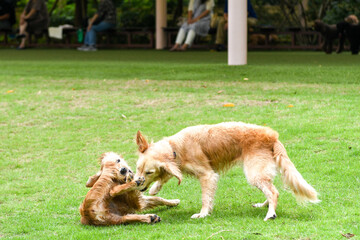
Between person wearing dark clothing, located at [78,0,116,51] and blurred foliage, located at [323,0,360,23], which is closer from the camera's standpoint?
person wearing dark clothing, located at [78,0,116,51]

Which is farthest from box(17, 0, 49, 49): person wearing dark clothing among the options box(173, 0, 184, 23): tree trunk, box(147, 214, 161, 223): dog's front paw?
box(147, 214, 161, 223): dog's front paw

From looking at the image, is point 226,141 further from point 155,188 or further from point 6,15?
point 6,15

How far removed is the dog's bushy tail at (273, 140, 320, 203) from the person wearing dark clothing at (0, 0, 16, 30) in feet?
67.4

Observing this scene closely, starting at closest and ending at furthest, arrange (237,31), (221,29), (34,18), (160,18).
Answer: (237,31)
(221,29)
(160,18)
(34,18)

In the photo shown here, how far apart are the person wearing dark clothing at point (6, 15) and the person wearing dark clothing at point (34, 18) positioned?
134cm

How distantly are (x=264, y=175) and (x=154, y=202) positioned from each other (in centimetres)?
97

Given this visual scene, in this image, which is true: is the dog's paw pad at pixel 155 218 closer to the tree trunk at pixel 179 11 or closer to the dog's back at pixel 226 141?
the dog's back at pixel 226 141

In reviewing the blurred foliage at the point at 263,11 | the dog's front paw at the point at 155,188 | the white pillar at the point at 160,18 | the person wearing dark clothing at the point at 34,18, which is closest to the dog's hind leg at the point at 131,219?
the dog's front paw at the point at 155,188

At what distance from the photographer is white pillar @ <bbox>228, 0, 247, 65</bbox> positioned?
500 inches

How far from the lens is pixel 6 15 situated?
77.1 feet

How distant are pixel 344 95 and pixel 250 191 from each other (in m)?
4.22

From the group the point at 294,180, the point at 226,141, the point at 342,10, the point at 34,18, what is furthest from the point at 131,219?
the point at 34,18

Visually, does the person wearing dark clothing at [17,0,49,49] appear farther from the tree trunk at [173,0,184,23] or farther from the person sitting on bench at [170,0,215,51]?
the person sitting on bench at [170,0,215,51]

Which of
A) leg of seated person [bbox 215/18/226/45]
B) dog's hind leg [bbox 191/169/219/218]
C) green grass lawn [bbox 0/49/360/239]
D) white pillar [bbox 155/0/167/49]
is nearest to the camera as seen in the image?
green grass lawn [bbox 0/49/360/239]
